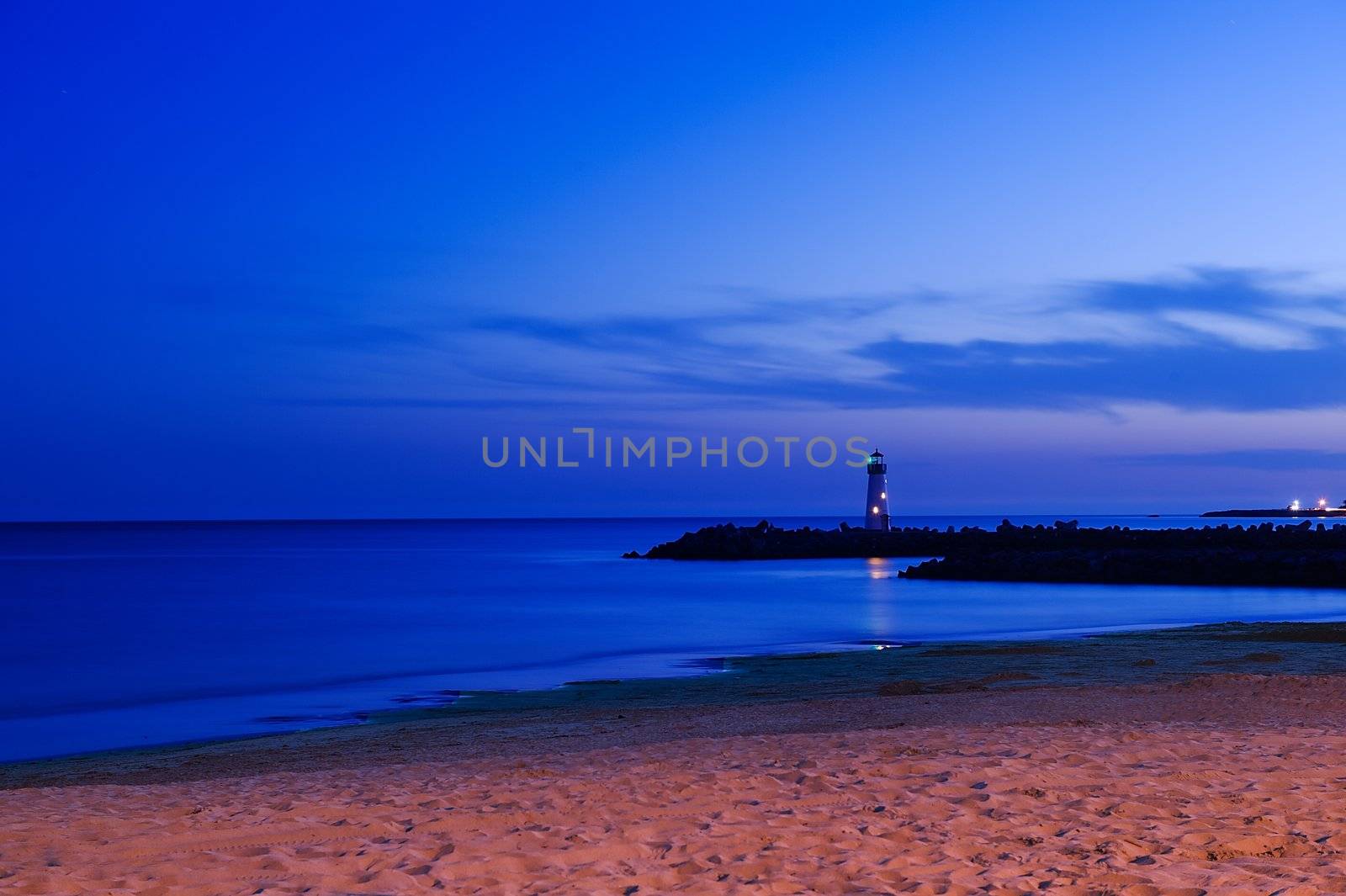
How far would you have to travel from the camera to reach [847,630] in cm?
2705

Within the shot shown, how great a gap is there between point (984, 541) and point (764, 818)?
5395cm

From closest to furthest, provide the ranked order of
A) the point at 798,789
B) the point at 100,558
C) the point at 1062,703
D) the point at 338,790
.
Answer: the point at 798,789, the point at 338,790, the point at 1062,703, the point at 100,558

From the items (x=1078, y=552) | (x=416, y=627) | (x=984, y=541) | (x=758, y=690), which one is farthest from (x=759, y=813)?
(x=984, y=541)

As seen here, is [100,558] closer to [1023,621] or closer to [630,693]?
[1023,621]

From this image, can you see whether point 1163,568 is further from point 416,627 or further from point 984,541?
point 416,627

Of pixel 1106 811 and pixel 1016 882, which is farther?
pixel 1106 811

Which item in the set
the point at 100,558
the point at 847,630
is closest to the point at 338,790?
the point at 847,630

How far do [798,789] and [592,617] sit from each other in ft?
88.9

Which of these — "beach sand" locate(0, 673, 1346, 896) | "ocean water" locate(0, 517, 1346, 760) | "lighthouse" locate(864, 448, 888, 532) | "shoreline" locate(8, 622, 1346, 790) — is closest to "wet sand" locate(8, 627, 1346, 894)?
"beach sand" locate(0, 673, 1346, 896)

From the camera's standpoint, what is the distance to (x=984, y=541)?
57.6 metres

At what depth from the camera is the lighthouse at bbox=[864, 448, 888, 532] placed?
68.2 metres

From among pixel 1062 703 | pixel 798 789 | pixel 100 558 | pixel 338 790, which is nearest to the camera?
pixel 798 789

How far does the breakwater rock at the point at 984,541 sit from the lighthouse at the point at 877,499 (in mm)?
1441

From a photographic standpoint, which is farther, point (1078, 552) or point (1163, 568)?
point (1078, 552)
